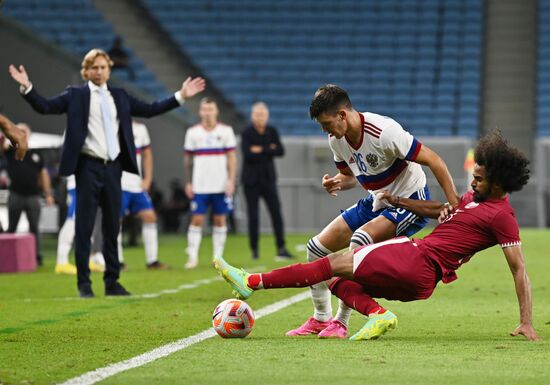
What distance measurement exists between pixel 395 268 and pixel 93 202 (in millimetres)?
4203

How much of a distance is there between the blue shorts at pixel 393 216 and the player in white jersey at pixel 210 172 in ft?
25.1

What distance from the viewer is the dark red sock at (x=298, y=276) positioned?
6777 millimetres

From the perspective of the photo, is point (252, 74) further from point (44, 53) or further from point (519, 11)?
point (44, 53)

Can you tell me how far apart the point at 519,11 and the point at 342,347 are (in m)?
25.6

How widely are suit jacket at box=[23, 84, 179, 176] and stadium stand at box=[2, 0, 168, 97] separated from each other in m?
18.3

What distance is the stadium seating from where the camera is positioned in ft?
96.5

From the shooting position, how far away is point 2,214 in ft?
80.3

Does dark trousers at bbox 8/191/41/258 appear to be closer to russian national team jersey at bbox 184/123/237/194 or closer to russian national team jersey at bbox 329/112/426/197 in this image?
russian national team jersey at bbox 184/123/237/194

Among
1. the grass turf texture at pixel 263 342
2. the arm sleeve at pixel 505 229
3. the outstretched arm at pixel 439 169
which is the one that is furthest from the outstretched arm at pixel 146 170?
the arm sleeve at pixel 505 229

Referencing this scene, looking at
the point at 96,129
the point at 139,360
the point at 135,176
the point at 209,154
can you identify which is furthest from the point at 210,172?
the point at 139,360

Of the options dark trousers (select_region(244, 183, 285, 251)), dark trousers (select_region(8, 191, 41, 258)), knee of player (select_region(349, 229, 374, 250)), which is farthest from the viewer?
dark trousers (select_region(244, 183, 285, 251))

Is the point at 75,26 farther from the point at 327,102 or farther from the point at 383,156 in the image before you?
the point at 327,102

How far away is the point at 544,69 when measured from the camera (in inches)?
1180

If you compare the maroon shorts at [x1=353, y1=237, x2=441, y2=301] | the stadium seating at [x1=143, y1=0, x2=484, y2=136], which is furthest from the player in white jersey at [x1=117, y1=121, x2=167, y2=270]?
the stadium seating at [x1=143, y1=0, x2=484, y2=136]
